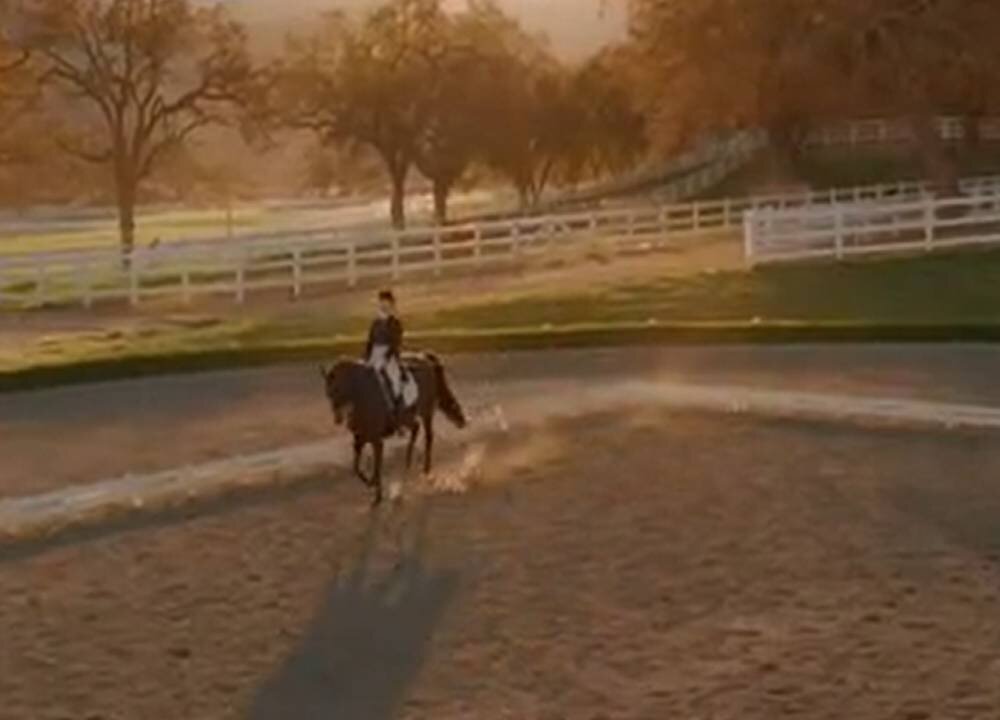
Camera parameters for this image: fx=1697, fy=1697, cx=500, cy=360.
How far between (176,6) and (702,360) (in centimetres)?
3431

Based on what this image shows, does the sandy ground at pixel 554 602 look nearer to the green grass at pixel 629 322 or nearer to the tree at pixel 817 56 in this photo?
the green grass at pixel 629 322

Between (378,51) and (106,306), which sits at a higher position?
(378,51)

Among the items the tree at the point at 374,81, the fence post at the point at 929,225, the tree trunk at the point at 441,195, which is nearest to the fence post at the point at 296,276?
the fence post at the point at 929,225

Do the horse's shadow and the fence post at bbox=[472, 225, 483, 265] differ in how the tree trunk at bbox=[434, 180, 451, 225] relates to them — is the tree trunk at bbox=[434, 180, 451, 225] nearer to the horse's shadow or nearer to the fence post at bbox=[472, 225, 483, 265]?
the fence post at bbox=[472, 225, 483, 265]

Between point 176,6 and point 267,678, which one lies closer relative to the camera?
point 267,678

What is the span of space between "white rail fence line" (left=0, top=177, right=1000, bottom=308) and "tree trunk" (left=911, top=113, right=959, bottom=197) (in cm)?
819

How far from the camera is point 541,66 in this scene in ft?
218

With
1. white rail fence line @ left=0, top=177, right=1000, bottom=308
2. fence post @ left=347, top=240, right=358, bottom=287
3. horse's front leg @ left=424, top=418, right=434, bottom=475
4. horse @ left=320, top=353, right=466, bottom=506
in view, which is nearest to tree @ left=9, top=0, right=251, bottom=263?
white rail fence line @ left=0, top=177, right=1000, bottom=308

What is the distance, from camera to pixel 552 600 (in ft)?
32.2

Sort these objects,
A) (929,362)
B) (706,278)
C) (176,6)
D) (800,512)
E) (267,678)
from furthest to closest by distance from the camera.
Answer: (176,6), (706,278), (929,362), (800,512), (267,678)

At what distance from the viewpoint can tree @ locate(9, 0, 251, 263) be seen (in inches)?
1903

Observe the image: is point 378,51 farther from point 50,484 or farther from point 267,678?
point 267,678

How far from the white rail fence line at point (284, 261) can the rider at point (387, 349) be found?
64.2ft

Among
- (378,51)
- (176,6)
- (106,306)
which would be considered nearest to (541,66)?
(378,51)
